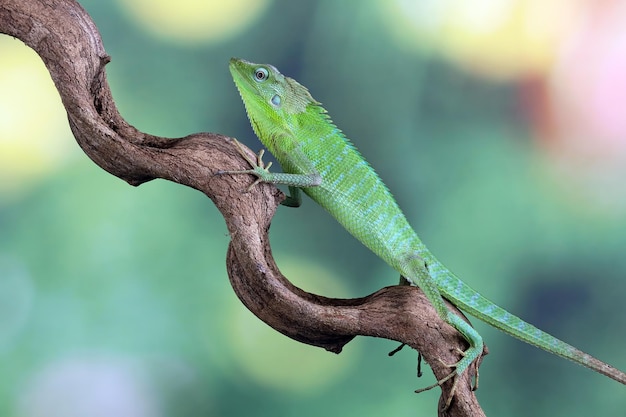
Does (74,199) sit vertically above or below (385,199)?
below

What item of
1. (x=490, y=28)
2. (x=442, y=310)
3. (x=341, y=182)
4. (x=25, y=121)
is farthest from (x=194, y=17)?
(x=442, y=310)

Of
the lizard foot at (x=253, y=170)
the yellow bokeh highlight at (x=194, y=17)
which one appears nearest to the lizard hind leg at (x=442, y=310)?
the lizard foot at (x=253, y=170)

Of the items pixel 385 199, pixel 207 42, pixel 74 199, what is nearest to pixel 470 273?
pixel 385 199

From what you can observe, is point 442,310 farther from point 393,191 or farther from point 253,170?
point 393,191

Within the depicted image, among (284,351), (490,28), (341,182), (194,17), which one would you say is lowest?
(284,351)

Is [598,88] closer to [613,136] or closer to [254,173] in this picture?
[613,136]

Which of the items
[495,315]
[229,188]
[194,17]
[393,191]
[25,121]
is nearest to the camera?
[229,188]
